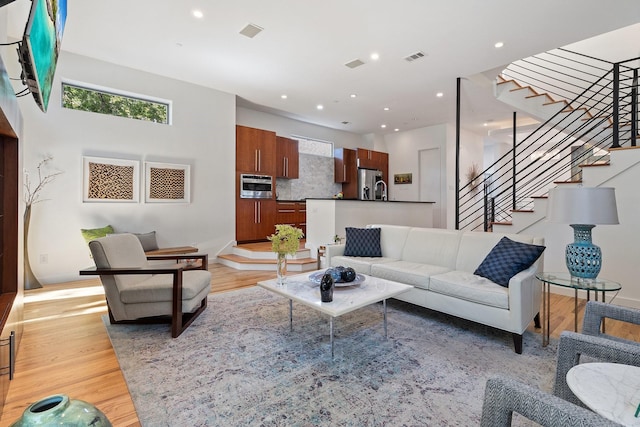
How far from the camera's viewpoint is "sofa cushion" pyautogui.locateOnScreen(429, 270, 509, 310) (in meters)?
2.40

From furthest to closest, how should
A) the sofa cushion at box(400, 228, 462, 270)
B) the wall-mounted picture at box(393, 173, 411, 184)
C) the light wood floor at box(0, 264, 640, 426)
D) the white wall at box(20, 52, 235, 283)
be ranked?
the wall-mounted picture at box(393, 173, 411, 184) → the white wall at box(20, 52, 235, 283) → the sofa cushion at box(400, 228, 462, 270) → the light wood floor at box(0, 264, 640, 426)

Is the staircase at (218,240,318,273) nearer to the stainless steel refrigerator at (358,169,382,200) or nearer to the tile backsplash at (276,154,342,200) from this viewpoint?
the tile backsplash at (276,154,342,200)

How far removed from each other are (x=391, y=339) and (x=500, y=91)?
207 inches

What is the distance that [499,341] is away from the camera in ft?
8.16

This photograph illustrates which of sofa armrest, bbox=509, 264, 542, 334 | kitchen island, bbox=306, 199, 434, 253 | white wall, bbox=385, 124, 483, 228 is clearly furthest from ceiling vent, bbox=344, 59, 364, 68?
white wall, bbox=385, 124, 483, 228

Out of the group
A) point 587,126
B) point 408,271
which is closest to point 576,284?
point 408,271

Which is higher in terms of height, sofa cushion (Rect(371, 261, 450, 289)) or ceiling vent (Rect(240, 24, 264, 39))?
ceiling vent (Rect(240, 24, 264, 39))

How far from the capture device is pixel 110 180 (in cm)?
455

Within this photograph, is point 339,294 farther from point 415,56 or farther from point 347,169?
point 347,169

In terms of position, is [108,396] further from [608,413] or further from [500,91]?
[500,91]

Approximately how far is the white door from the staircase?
13.8 ft

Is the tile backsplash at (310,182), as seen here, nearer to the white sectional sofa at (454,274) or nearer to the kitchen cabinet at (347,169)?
the kitchen cabinet at (347,169)

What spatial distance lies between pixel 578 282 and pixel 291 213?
5331 millimetres

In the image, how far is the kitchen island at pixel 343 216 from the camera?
5055 millimetres
